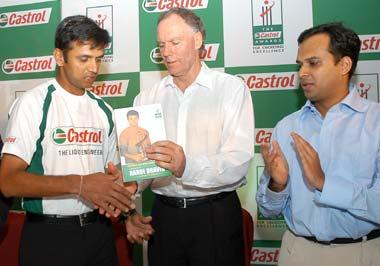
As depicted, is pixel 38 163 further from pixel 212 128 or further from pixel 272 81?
pixel 272 81

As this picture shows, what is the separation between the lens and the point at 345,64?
1489 millimetres

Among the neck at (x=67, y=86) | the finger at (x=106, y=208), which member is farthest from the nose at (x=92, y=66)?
the finger at (x=106, y=208)

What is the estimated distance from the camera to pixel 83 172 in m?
1.56

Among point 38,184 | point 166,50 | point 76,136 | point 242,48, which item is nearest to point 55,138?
point 76,136

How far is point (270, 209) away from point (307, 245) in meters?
0.20

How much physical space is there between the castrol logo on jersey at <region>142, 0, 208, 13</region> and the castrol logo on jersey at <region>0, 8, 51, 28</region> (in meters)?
0.73

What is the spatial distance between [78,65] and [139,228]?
74 centimetres

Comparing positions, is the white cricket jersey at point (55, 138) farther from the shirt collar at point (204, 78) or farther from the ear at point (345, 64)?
the ear at point (345, 64)

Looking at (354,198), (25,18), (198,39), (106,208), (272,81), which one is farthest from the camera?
(25,18)

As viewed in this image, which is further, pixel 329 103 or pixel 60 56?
pixel 60 56

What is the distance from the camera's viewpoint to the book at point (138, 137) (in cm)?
139

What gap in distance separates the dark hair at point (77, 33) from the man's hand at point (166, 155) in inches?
22.1

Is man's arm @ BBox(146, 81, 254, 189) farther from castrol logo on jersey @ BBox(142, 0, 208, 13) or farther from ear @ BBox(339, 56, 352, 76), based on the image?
castrol logo on jersey @ BBox(142, 0, 208, 13)

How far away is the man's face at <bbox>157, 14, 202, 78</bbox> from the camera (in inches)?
65.6
